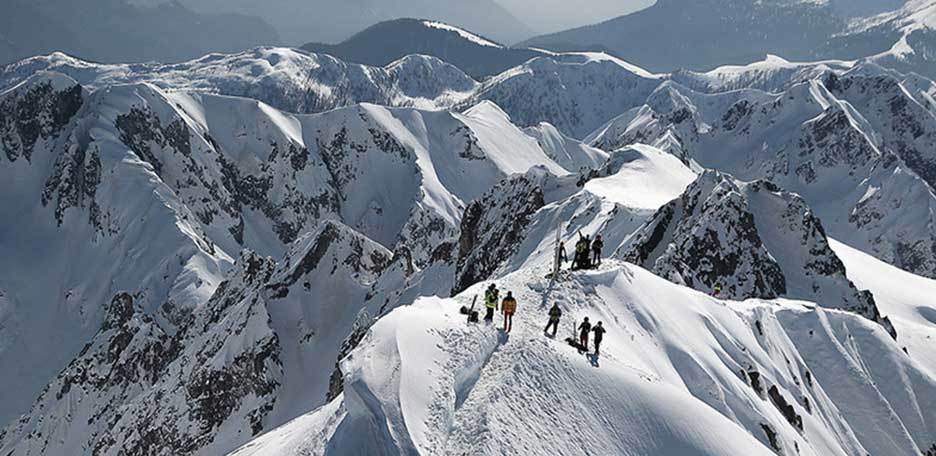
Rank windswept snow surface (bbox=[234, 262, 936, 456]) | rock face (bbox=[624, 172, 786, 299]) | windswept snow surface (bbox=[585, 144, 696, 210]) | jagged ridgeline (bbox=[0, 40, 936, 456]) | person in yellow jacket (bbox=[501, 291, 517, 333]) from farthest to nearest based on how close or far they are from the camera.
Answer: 1. windswept snow surface (bbox=[585, 144, 696, 210])
2. rock face (bbox=[624, 172, 786, 299])
3. person in yellow jacket (bbox=[501, 291, 517, 333])
4. jagged ridgeline (bbox=[0, 40, 936, 456])
5. windswept snow surface (bbox=[234, 262, 936, 456])

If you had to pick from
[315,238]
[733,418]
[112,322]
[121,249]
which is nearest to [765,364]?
[733,418]

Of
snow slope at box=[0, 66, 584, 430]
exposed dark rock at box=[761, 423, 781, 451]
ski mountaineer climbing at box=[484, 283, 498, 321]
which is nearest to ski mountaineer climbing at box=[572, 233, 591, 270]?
ski mountaineer climbing at box=[484, 283, 498, 321]

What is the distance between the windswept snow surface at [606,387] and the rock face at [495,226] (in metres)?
37.2

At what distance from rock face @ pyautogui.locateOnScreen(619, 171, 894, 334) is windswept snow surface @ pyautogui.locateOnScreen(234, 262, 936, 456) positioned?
38.0 ft

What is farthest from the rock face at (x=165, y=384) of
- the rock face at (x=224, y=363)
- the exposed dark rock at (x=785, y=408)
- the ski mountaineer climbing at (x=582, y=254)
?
the exposed dark rock at (x=785, y=408)

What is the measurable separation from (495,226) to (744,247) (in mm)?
36858

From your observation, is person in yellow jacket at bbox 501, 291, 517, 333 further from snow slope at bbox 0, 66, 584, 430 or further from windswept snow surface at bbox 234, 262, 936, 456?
snow slope at bbox 0, 66, 584, 430

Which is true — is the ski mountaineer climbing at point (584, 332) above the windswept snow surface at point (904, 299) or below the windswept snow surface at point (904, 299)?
above

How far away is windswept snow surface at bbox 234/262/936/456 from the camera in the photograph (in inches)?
987

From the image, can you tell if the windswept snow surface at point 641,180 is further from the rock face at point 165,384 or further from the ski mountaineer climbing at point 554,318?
the ski mountaineer climbing at point 554,318

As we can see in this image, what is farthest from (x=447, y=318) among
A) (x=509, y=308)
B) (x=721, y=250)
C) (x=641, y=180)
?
(x=641, y=180)

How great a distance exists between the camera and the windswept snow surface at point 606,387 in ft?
82.3

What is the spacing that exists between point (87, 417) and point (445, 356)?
97.2 metres

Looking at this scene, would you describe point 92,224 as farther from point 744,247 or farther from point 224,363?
point 744,247
